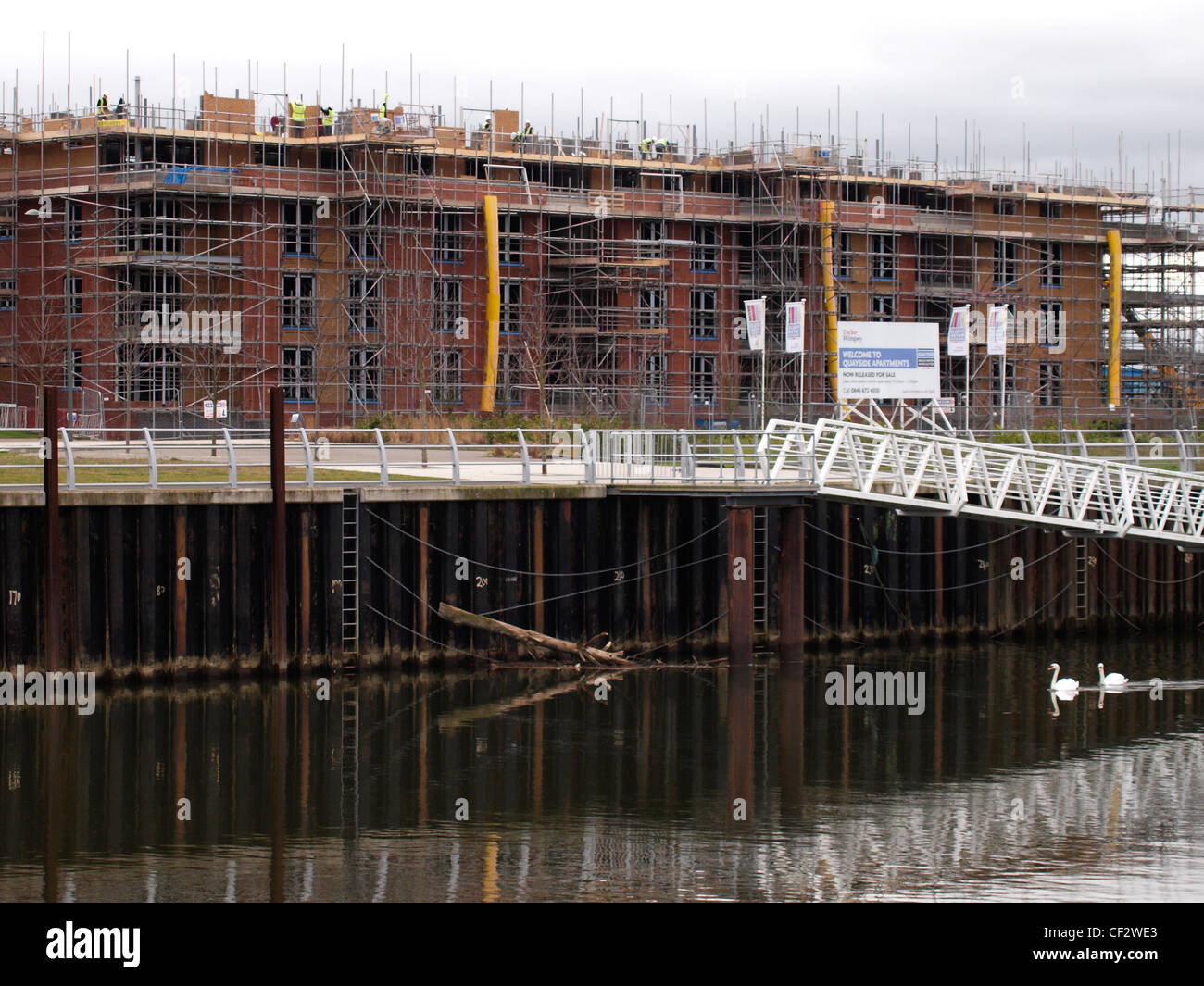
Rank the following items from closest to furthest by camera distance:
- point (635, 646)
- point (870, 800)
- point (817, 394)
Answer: point (870, 800) < point (635, 646) < point (817, 394)

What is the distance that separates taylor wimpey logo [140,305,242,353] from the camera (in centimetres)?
6481

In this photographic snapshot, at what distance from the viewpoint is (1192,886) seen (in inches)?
763

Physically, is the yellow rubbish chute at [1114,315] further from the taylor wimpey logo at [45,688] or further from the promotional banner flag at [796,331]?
the taylor wimpey logo at [45,688]

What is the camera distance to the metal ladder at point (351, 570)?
101 ft

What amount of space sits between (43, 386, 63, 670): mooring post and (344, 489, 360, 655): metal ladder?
486cm

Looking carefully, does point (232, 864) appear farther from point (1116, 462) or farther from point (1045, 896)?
point (1116, 462)

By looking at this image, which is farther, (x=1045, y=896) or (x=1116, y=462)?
(x=1116, y=462)

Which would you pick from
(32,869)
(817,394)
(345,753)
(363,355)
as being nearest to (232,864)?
(32,869)

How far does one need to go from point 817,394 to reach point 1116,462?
1644 inches

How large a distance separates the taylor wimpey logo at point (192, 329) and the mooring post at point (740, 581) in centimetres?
3707

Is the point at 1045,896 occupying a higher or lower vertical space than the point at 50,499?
lower
